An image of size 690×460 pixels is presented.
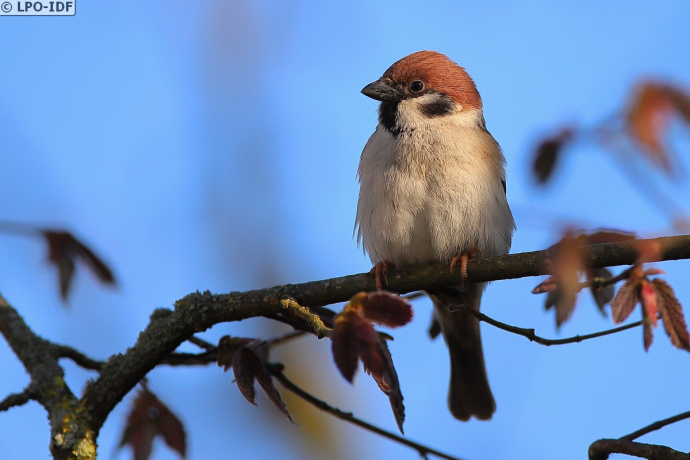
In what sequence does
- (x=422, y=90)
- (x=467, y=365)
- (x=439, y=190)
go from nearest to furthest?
(x=439, y=190)
(x=422, y=90)
(x=467, y=365)

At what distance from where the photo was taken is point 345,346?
187cm

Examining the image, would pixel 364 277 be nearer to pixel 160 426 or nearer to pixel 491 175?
pixel 160 426

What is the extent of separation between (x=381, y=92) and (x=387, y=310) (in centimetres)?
270

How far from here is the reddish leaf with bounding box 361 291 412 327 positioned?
1.96 metres

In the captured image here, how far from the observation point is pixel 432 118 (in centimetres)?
426

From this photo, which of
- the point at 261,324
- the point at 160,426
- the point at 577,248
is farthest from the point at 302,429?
the point at 577,248

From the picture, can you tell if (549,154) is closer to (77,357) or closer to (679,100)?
(679,100)

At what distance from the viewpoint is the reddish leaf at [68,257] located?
3053 millimetres

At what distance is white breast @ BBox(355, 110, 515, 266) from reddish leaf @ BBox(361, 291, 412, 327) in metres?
1.95

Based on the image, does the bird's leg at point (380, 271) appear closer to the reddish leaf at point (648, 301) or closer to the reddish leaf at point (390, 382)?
the reddish leaf at point (390, 382)

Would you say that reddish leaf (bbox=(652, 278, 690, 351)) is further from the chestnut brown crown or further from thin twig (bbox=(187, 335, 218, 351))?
the chestnut brown crown

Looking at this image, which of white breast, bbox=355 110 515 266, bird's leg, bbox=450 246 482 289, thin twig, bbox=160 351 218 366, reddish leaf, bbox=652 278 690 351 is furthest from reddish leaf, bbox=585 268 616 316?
thin twig, bbox=160 351 218 366

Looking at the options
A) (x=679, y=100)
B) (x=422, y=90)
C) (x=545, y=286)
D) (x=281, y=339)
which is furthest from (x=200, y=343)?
(x=422, y=90)

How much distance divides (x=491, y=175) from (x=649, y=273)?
2.14 m
